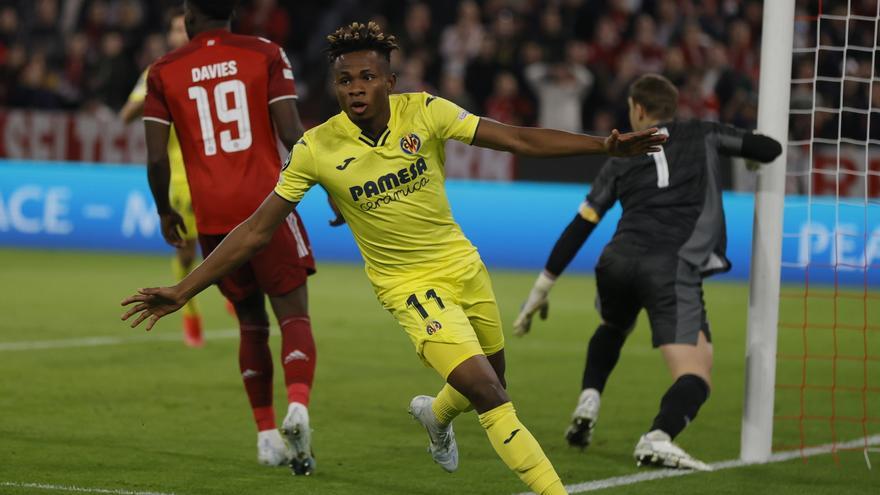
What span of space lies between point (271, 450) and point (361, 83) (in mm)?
2079

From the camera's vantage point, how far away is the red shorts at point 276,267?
6.61m

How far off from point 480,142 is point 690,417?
203 cm

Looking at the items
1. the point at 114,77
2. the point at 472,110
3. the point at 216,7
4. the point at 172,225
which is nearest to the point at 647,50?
the point at 472,110

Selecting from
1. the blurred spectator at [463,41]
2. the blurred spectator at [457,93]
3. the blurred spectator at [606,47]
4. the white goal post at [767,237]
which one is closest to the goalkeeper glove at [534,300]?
the white goal post at [767,237]

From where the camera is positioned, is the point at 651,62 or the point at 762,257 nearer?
the point at 762,257

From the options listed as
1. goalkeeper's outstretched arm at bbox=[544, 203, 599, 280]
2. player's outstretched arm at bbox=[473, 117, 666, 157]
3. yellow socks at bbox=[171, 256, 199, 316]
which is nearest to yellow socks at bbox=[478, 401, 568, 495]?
player's outstretched arm at bbox=[473, 117, 666, 157]

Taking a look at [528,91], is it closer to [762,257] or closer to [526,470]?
[762,257]

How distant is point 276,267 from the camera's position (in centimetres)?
661

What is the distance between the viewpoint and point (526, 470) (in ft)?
17.0

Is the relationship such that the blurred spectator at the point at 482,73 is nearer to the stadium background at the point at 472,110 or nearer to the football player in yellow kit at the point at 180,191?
the stadium background at the point at 472,110

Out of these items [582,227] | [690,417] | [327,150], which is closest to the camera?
[327,150]

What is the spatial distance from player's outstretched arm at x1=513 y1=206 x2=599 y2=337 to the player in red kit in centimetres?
115

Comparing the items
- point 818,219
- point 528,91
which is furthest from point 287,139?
point 528,91

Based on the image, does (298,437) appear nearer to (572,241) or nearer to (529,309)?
(529,309)
